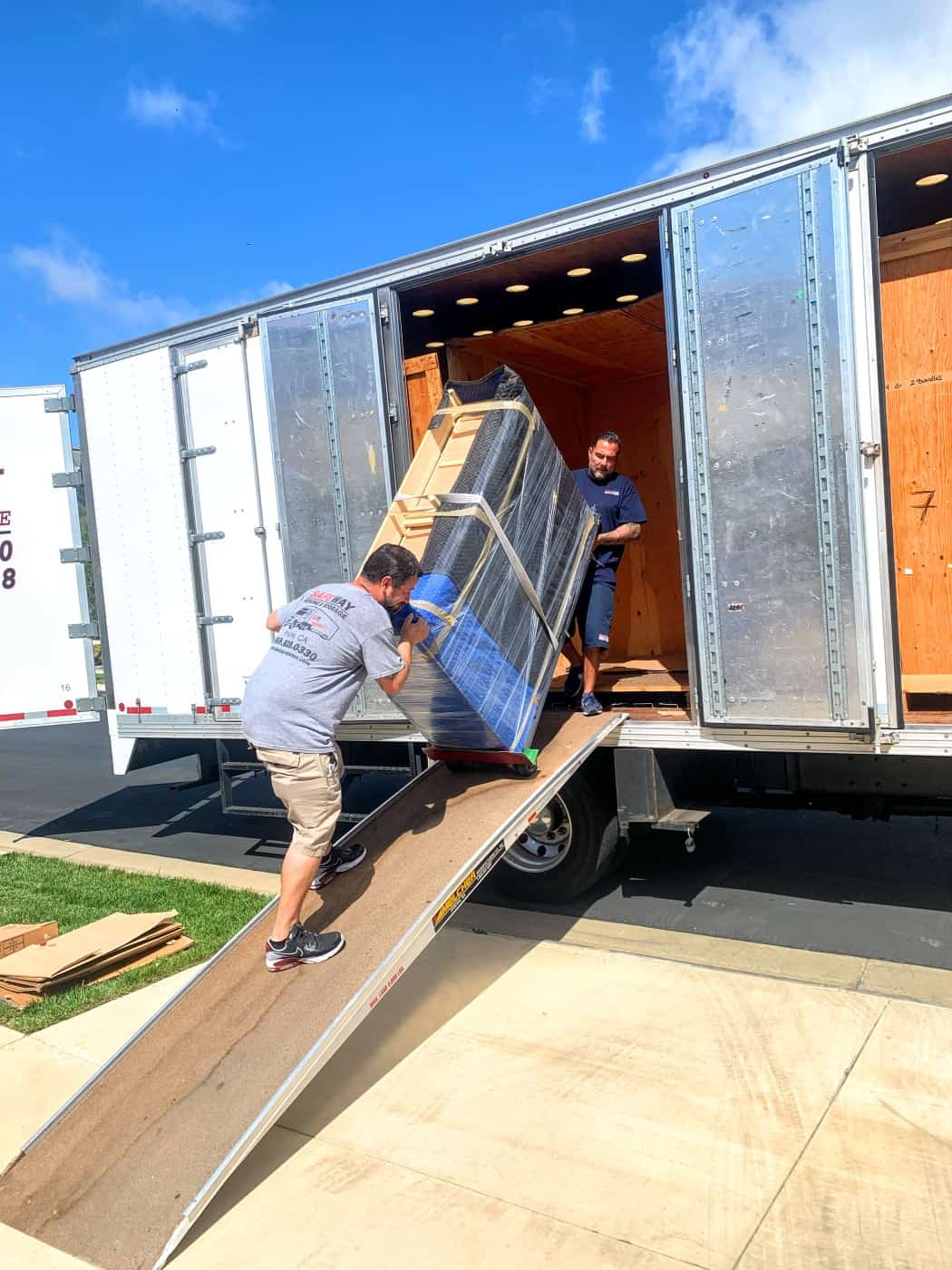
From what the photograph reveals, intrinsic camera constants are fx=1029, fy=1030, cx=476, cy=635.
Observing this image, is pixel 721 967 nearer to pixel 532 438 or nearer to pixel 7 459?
pixel 532 438

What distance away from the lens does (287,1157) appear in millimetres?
3359

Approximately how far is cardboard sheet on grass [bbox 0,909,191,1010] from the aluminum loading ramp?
119 cm

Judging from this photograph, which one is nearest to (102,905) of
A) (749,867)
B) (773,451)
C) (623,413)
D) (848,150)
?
(749,867)

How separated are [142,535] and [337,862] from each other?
3.04m

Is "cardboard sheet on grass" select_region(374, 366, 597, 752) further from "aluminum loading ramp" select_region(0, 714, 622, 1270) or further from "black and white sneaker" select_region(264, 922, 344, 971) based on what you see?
"black and white sneaker" select_region(264, 922, 344, 971)

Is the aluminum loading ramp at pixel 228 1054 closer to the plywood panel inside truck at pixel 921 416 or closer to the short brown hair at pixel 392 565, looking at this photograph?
the short brown hair at pixel 392 565

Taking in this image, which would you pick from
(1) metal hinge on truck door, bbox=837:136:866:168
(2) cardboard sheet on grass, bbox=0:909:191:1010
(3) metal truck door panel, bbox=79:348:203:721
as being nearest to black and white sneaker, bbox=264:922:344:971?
(2) cardboard sheet on grass, bbox=0:909:191:1010

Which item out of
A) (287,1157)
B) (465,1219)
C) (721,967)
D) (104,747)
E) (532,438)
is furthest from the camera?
(104,747)

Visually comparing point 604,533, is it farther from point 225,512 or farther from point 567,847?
point 225,512

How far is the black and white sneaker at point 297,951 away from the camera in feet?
12.8

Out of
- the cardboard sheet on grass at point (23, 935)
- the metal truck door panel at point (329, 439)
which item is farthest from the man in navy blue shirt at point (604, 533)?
the cardboard sheet on grass at point (23, 935)

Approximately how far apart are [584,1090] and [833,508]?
2490 mm

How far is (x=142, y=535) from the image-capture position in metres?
6.61

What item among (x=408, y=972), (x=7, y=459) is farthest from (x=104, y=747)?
(x=408, y=972)
